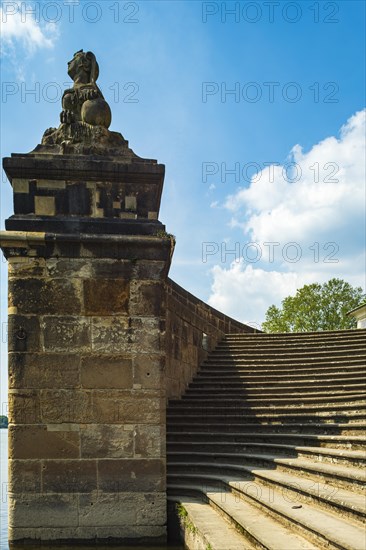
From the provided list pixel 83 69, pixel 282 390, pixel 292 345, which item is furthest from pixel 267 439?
pixel 83 69

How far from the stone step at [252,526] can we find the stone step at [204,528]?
0.07ft

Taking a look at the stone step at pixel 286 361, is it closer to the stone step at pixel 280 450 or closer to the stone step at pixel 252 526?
the stone step at pixel 280 450

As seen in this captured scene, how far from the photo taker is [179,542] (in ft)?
18.6

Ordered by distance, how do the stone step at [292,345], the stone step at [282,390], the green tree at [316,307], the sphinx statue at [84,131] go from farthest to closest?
the green tree at [316,307], the stone step at [292,345], the stone step at [282,390], the sphinx statue at [84,131]

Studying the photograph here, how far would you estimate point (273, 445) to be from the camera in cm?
726

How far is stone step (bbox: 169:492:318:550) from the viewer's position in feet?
13.0

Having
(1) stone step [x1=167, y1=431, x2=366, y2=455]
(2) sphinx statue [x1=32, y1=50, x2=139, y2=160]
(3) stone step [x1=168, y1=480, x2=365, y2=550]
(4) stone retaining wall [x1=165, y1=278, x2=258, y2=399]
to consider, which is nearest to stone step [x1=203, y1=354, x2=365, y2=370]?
(4) stone retaining wall [x1=165, y1=278, x2=258, y2=399]

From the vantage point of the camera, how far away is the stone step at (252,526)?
3959 mm

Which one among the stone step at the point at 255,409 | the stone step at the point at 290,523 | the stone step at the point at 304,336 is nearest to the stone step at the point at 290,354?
the stone step at the point at 304,336

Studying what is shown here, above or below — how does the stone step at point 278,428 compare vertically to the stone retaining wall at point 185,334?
below

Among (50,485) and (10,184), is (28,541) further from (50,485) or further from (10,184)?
(10,184)

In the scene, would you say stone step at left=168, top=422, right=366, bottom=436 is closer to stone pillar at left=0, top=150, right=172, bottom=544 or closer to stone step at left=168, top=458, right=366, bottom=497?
stone step at left=168, top=458, right=366, bottom=497

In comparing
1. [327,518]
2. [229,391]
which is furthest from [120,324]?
[229,391]

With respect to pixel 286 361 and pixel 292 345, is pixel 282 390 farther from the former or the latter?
pixel 292 345
